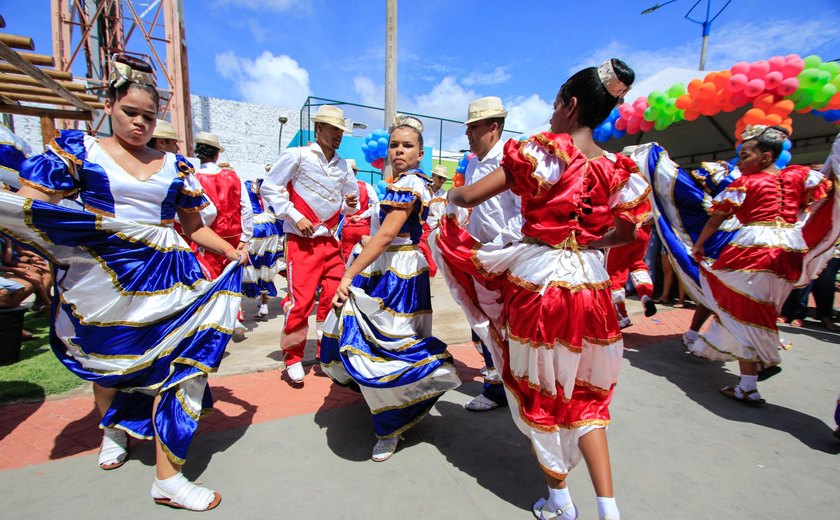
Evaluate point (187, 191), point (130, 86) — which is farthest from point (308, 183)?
point (130, 86)

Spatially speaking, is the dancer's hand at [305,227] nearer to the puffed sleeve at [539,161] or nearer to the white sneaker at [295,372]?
the white sneaker at [295,372]

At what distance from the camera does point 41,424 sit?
8.99ft

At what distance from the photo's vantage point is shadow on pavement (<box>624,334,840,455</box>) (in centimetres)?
285

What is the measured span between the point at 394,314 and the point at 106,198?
1.62m

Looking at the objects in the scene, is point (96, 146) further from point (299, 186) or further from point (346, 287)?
point (299, 186)

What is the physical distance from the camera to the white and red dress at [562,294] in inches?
71.3

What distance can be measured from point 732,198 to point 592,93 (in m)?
2.57

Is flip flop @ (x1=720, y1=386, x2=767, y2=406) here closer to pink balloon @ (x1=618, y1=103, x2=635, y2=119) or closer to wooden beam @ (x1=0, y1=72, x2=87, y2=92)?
wooden beam @ (x1=0, y1=72, x2=87, y2=92)

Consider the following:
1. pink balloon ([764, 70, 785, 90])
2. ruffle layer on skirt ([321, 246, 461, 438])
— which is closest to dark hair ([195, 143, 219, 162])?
ruffle layer on skirt ([321, 246, 461, 438])

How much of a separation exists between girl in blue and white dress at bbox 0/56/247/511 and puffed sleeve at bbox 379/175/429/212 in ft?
3.38

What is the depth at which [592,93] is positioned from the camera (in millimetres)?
1863

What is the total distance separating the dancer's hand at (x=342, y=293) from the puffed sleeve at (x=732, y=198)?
10.8ft

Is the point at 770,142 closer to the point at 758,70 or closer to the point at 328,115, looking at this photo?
the point at 328,115

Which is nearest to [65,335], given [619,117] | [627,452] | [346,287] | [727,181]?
[346,287]
